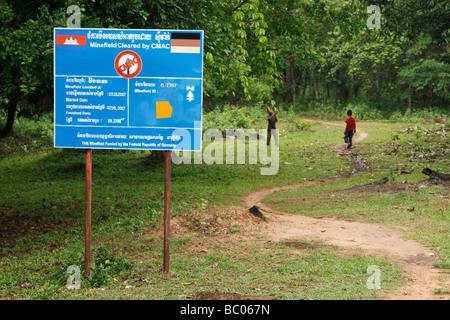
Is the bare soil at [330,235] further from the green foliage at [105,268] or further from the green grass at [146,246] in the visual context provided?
the green foliage at [105,268]

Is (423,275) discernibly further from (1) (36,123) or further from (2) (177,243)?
(1) (36,123)

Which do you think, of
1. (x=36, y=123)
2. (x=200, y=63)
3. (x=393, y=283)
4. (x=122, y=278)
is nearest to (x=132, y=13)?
(x=200, y=63)

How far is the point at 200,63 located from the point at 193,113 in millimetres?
668

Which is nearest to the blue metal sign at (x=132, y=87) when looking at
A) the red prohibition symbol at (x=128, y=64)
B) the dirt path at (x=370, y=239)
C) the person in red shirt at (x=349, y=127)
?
the red prohibition symbol at (x=128, y=64)

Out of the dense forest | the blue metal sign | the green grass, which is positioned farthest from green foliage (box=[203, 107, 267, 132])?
the blue metal sign

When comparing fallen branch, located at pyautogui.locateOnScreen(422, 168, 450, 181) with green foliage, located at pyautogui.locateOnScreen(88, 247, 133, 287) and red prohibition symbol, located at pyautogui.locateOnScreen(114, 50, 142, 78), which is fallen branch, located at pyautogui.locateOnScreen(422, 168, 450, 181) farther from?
red prohibition symbol, located at pyautogui.locateOnScreen(114, 50, 142, 78)

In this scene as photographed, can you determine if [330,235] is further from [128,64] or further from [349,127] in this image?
[349,127]

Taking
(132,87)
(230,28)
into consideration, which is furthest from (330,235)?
(230,28)

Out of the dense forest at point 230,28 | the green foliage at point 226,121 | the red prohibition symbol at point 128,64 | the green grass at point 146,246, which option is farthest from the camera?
the green foliage at point 226,121

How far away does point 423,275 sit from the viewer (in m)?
6.54

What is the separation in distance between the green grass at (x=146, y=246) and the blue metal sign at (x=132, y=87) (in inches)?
70.9

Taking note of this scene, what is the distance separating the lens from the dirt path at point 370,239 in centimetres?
606

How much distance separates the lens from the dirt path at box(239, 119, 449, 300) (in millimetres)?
6062

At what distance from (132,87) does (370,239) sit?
4740mm
